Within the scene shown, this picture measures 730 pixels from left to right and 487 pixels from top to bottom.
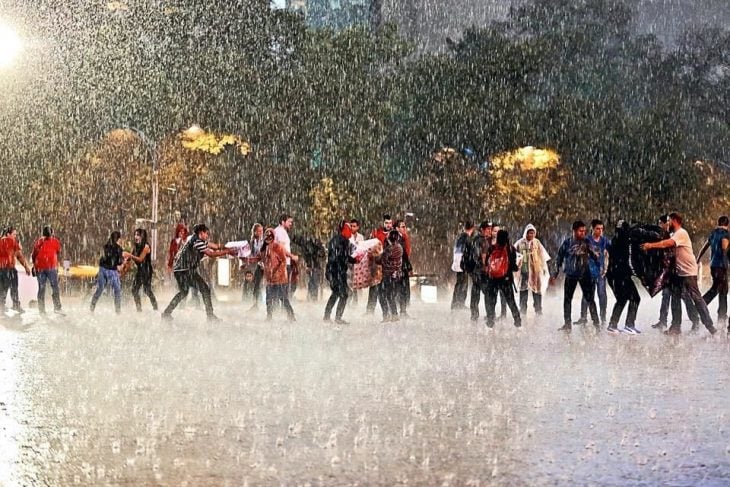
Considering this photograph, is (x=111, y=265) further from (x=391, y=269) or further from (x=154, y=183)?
(x=154, y=183)

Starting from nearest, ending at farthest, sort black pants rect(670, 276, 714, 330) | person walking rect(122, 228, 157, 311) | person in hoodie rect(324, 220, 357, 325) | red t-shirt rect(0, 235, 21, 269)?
black pants rect(670, 276, 714, 330)
person in hoodie rect(324, 220, 357, 325)
red t-shirt rect(0, 235, 21, 269)
person walking rect(122, 228, 157, 311)

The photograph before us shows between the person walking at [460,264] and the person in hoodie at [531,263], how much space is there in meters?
0.88

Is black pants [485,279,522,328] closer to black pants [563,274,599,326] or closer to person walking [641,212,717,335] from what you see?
black pants [563,274,599,326]

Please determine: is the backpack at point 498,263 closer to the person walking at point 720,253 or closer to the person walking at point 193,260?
the person walking at point 720,253

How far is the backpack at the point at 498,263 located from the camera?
1792 cm

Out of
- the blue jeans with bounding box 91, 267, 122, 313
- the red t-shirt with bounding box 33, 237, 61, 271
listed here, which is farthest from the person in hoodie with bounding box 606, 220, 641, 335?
the red t-shirt with bounding box 33, 237, 61, 271

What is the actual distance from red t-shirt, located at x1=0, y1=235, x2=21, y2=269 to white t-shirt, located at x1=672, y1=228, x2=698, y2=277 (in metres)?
10.8

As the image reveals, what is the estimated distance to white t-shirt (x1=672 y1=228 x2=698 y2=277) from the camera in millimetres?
16391

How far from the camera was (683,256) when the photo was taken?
16.4 meters

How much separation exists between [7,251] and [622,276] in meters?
10.1

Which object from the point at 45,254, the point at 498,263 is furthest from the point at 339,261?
the point at 45,254

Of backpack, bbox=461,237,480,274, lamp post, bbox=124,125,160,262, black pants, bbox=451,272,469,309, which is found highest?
lamp post, bbox=124,125,160,262

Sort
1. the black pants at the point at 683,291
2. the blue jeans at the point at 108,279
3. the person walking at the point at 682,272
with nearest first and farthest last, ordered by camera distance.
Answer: the person walking at the point at 682,272 < the black pants at the point at 683,291 < the blue jeans at the point at 108,279

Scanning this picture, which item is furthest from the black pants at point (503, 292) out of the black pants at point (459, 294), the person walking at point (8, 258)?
the person walking at point (8, 258)
